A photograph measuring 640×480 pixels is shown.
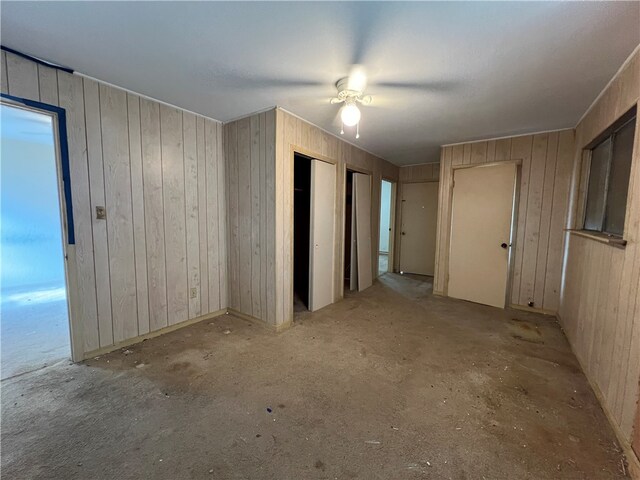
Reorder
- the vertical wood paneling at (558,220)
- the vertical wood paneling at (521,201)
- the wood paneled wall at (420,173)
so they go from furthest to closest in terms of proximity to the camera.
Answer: the wood paneled wall at (420,173) < the vertical wood paneling at (521,201) < the vertical wood paneling at (558,220)

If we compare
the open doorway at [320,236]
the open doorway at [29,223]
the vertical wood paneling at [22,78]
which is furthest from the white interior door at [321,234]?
the open doorway at [29,223]

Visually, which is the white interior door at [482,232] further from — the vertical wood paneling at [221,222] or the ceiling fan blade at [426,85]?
the vertical wood paneling at [221,222]

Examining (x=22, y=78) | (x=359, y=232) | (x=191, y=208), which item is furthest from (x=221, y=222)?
(x=359, y=232)

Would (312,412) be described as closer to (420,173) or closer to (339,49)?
(339,49)

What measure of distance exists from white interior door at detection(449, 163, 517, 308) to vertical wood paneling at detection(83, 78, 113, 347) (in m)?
4.26

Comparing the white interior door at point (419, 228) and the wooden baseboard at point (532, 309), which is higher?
the white interior door at point (419, 228)

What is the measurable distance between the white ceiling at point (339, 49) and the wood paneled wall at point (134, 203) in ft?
0.69

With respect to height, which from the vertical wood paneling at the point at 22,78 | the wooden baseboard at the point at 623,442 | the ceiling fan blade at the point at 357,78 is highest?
the ceiling fan blade at the point at 357,78

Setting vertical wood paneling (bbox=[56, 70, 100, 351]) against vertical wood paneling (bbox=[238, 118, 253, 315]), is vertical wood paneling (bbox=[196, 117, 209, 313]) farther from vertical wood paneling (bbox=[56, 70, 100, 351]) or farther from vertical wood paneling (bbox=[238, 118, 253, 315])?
vertical wood paneling (bbox=[56, 70, 100, 351])

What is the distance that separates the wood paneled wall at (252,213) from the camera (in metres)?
2.82

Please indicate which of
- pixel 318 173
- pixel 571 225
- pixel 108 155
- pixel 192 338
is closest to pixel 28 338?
pixel 192 338

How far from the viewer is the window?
202 centimetres

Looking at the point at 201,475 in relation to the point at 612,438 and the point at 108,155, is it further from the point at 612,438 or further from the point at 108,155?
the point at 108,155

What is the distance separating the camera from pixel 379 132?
3.41 metres
